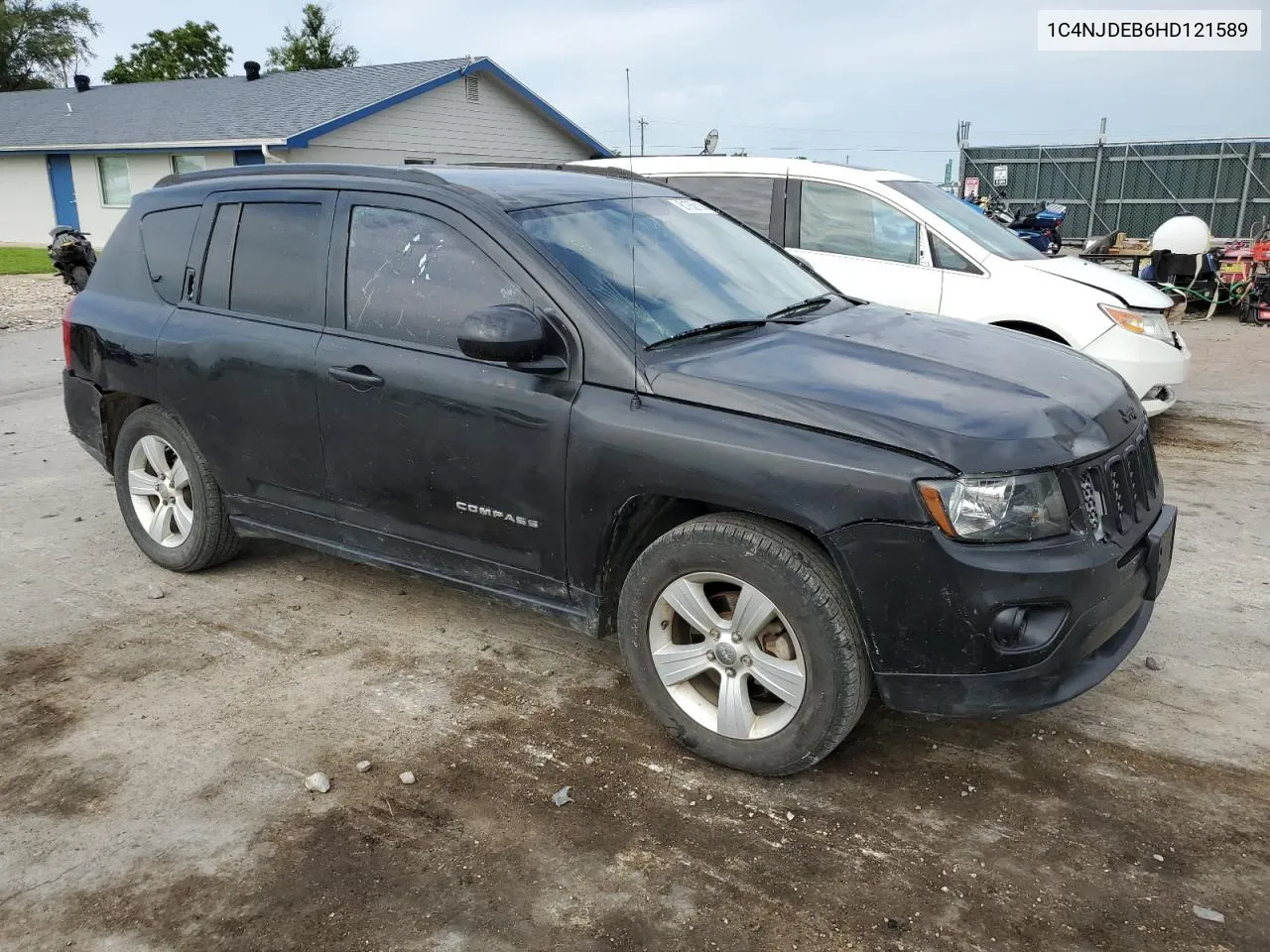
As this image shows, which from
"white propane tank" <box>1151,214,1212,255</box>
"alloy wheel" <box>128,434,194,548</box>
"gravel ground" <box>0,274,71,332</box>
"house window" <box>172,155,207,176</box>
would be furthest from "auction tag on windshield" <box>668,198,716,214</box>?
"house window" <box>172,155,207,176</box>

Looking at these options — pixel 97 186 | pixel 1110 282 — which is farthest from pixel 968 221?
pixel 97 186

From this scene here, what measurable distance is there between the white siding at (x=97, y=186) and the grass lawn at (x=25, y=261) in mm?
1408

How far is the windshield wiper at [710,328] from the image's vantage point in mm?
3443

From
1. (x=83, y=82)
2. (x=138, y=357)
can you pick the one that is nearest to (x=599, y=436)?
(x=138, y=357)

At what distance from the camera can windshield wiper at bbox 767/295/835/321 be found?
12.9 ft

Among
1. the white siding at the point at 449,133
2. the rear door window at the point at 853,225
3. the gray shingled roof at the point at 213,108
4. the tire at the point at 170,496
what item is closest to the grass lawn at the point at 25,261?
the gray shingled roof at the point at 213,108

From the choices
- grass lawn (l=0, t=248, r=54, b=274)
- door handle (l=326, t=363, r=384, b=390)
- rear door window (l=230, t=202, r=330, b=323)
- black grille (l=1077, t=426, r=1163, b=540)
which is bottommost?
grass lawn (l=0, t=248, r=54, b=274)

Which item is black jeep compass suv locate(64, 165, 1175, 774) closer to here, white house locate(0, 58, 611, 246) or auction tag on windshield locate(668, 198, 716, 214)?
auction tag on windshield locate(668, 198, 716, 214)

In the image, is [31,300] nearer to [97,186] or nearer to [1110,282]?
[97,186]

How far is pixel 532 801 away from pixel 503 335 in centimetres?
145

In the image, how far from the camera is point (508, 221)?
3.60 meters

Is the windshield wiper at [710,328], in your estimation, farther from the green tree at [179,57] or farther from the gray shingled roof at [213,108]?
the green tree at [179,57]

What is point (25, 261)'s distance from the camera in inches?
939

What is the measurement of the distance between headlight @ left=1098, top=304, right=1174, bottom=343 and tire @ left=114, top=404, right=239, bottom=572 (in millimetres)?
5726
